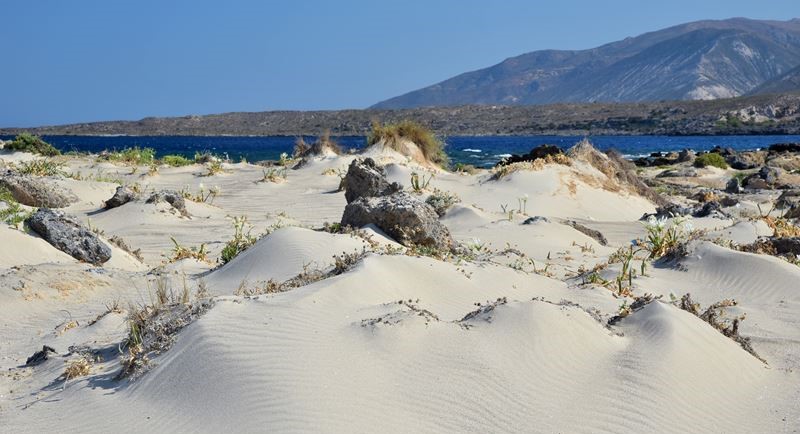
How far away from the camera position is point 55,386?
5.14m

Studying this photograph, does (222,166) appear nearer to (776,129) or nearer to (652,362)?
(652,362)

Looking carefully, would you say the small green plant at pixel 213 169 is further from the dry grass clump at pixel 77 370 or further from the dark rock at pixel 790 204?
the dry grass clump at pixel 77 370

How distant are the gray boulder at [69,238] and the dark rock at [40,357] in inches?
127

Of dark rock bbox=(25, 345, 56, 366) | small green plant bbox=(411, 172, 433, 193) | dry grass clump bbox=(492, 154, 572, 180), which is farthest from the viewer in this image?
dry grass clump bbox=(492, 154, 572, 180)

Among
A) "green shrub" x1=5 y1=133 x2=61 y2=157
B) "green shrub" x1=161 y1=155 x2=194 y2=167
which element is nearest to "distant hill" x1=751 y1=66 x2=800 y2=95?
"green shrub" x1=161 y1=155 x2=194 y2=167

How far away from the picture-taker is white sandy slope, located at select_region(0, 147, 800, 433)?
14.5 feet

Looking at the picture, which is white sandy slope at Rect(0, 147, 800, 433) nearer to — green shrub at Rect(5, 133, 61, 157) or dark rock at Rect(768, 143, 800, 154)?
green shrub at Rect(5, 133, 61, 157)

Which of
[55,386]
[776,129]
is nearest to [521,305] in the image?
[55,386]

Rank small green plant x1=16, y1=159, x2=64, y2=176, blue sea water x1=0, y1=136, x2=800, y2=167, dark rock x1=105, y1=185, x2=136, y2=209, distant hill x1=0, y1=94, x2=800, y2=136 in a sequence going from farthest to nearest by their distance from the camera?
1. distant hill x1=0, y1=94, x2=800, y2=136
2. blue sea water x1=0, y1=136, x2=800, y2=167
3. small green plant x1=16, y1=159, x2=64, y2=176
4. dark rock x1=105, y1=185, x2=136, y2=209

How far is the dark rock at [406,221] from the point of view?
8688 mm

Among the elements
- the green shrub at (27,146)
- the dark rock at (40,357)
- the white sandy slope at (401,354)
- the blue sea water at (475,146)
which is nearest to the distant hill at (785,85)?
the blue sea water at (475,146)

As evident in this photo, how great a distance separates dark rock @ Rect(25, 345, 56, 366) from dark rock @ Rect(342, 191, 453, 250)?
379 centimetres

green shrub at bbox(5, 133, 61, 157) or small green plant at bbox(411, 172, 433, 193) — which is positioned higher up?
green shrub at bbox(5, 133, 61, 157)

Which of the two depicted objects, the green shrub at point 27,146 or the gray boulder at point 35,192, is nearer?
the gray boulder at point 35,192
